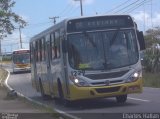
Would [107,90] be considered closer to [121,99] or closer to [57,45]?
[121,99]

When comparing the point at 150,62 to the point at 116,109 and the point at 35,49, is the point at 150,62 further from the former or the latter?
the point at 116,109

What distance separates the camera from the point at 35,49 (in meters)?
28.1

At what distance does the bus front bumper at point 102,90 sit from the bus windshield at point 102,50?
663 millimetres

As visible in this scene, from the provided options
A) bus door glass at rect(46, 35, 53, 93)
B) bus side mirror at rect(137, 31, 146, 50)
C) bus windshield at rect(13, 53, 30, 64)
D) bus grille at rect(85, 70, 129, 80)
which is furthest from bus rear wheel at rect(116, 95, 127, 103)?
bus windshield at rect(13, 53, 30, 64)

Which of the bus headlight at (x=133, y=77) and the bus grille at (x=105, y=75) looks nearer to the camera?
the bus grille at (x=105, y=75)

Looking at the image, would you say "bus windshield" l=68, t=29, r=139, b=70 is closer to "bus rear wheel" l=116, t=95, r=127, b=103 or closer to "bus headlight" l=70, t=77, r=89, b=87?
"bus headlight" l=70, t=77, r=89, b=87

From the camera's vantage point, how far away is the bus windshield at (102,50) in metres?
19.7

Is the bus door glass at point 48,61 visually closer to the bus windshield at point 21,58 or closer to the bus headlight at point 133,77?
the bus headlight at point 133,77

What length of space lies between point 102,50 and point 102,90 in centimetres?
134

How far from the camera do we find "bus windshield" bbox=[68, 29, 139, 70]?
19703 millimetres

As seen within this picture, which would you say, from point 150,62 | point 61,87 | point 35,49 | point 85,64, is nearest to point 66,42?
point 85,64

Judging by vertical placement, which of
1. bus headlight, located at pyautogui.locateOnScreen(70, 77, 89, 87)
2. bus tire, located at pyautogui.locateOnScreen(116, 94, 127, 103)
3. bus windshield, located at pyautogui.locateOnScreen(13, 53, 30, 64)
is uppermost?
bus headlight, located at pyautogui.locateOnScreen(70, 77, 89, 87)

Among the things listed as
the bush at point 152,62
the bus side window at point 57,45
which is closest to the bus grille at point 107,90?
the bus side window at point 57,45

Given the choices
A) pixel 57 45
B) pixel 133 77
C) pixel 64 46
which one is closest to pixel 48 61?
pixel 57 45
